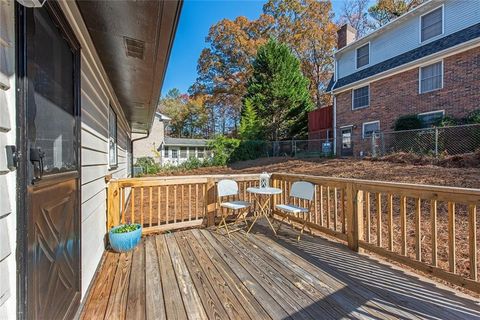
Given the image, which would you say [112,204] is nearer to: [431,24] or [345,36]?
[431,24]

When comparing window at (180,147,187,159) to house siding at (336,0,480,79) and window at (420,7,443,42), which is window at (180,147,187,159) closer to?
house siding at (336,0,480,79)

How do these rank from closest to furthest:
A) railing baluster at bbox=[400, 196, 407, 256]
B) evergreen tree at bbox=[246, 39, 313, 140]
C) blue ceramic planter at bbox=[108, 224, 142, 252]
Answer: railing baluster at bbox=[400, 196, 407, 256] < blue ceramic planter at bbox=[108, 224, 142, 252] < evergreen tree at bbox=[246, 39, 313, 140]

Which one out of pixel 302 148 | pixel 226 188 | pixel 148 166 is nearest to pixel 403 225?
pixel 226 188

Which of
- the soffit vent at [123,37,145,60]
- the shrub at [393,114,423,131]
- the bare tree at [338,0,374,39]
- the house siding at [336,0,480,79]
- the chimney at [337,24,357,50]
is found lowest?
the soffit vent at [123,37,145,60]

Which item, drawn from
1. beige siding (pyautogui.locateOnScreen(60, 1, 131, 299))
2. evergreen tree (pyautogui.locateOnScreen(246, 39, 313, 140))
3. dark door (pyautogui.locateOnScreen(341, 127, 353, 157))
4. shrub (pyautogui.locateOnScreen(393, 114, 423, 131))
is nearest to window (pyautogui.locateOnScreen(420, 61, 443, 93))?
shrub (pyautogui.locateOnScreen(393, 114, 423, 131))

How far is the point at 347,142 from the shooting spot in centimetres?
1252

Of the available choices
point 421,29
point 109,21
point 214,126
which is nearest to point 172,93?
point 214,126

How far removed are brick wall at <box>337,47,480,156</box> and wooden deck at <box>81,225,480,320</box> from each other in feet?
27.7

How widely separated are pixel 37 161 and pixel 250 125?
1668 cm

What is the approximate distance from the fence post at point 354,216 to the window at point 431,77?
28.2 feet

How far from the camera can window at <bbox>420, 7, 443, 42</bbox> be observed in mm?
9125

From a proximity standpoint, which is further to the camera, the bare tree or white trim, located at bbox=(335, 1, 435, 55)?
the bare tree

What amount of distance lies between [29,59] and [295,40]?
74.3 feet

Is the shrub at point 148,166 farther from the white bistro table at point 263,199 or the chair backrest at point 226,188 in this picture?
the chair backrest at point 226,188
